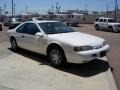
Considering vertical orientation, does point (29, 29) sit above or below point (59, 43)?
above

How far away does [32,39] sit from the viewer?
9016 mm

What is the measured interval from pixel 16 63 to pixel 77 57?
2.42 metres

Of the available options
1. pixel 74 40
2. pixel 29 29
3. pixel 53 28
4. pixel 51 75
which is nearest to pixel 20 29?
pixel 29 29

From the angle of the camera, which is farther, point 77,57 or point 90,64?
point 90,64

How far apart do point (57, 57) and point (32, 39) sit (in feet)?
5.29

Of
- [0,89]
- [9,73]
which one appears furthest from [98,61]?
[0,89]

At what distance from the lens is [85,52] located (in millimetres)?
7141

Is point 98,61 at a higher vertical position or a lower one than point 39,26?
lower

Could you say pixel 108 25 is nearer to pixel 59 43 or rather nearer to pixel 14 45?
pixel 14 45

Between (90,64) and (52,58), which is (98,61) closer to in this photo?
(90,64)

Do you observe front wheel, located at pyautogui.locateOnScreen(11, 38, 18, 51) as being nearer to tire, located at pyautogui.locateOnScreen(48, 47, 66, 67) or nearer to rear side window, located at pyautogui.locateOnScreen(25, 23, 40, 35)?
rear side window, located at pyautogui.locateOnScreen(25, 23, 40, 35)

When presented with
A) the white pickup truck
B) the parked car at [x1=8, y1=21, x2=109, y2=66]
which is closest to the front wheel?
the parked car at [x1=8, y1=21, x2=109, y2=66]

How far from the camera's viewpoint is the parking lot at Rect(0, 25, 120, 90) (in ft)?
20.0

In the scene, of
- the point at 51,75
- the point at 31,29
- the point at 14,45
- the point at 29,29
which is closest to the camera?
the point at 51,75
